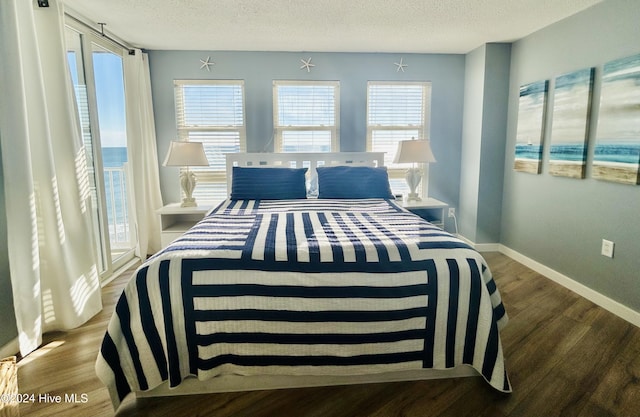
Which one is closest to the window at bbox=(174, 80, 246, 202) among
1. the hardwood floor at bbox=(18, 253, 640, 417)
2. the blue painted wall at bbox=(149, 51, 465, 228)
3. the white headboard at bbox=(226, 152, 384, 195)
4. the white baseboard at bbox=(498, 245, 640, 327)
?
the blue painted wall at bbox=(149, 51, 465, 228)

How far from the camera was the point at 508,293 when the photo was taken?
2.88m

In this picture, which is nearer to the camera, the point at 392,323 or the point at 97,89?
the point at 392,323

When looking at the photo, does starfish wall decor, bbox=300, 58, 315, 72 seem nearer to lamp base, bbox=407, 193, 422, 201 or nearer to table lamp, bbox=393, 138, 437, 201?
table lamp, bbox=393, 138, 437, 201

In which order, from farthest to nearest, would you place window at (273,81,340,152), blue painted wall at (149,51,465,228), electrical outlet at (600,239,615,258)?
window at (273,81,340,152) < blue painted wall at (149,51,465,228) < electrical outlet at (600,239,615,258)

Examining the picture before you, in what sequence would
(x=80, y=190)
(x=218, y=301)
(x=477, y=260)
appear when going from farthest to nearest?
(x=80, y=190)
(x=477, y=260)
(x=218, y=301)

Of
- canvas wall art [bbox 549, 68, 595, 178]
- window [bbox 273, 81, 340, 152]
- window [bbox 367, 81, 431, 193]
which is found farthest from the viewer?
window [bbox 367, 81, 431, 193]

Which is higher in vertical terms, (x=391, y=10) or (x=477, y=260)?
(x=391, y=10)

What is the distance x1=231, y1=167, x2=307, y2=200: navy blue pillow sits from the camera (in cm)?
321

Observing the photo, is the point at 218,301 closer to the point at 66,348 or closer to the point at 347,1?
the point at 66,348

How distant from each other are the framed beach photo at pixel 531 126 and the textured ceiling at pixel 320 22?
0.56 metres

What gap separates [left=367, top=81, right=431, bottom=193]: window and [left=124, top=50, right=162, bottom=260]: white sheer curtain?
8.00 feet

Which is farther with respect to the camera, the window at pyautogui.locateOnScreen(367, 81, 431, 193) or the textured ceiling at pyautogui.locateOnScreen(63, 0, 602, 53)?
the window at pyautogui.locateOnScreen(367, 81, 431, 193)

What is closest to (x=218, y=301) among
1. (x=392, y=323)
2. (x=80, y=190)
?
(x=392, y=323)

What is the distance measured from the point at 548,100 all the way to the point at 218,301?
3278 millimetres
